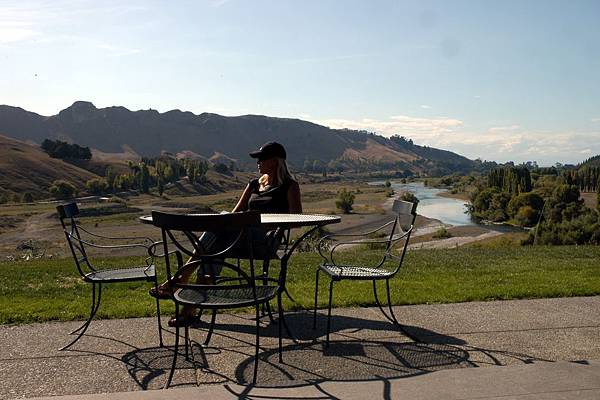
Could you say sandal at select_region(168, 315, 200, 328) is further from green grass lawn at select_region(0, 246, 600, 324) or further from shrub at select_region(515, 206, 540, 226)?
shrub at select_region(515, 206, 540, 226)

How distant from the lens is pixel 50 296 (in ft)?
23.8

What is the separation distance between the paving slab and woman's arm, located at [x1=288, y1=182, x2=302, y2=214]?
100cm

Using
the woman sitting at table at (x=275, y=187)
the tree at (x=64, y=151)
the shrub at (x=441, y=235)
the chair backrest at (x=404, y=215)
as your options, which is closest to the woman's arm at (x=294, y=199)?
the woman sitting at table at (x=275, y=187)

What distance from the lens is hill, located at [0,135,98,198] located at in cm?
10769

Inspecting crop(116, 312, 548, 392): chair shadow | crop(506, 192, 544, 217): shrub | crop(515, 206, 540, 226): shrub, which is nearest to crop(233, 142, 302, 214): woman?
crop(116, 312, 548, 392): chair shadow

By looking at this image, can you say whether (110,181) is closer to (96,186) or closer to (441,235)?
(96,186)

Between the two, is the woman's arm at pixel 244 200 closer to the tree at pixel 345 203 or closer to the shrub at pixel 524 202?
the shrub at pixel 524 202

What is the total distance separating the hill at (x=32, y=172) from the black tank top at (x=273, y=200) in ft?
356

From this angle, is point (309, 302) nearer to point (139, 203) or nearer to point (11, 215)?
point (11, 215)

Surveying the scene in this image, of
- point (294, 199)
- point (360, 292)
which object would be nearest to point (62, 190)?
point (360, 292)

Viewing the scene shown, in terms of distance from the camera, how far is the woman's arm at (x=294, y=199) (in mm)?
5875

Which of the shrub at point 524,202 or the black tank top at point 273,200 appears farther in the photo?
the shrub at point 524,202

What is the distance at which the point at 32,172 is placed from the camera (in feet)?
378

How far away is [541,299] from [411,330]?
210 cm
